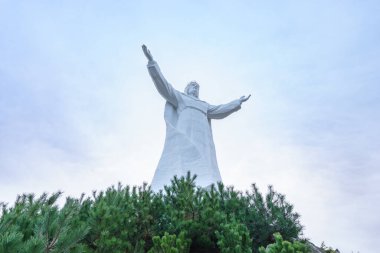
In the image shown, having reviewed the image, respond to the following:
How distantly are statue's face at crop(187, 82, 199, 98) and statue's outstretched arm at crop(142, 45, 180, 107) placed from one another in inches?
40.2

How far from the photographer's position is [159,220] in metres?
5.96

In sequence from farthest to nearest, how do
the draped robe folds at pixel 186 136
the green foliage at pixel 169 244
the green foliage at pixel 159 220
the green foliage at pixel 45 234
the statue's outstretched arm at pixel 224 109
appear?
the statue's outstretched arm at pixel 224 109 → the draped robe folds at pixel 186 136 → the green foliage at pixel 169 244 → the green foliage at pixel 159 220 → the green foliage at pixel 45 234

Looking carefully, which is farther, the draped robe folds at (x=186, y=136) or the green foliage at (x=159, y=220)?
the draped robe folds at (x=186, y=136)

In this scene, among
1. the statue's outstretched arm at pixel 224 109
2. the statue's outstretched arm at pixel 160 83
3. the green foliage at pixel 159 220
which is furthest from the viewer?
the statue's outstretched arm at pixel 224 109

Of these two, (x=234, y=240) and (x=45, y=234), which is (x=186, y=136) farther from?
(x=45, y=234)

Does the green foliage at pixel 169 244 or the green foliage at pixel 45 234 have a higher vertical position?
the green foliage at pixel 169 244

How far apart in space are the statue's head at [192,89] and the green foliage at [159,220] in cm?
717

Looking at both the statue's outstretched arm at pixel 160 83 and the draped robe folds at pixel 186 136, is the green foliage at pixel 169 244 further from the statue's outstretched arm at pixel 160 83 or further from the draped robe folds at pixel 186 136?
the statue's outstretched arm at pixel 160 83

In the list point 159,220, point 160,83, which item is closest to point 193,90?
point 160,83

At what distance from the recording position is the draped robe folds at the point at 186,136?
10914 mm

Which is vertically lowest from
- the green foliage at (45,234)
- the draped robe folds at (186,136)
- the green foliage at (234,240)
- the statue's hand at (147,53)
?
the green foliage at (45,234)

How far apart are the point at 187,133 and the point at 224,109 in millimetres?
2134

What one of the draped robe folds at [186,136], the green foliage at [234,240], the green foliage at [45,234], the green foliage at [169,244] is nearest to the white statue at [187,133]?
the draped robe folds at [186,136]

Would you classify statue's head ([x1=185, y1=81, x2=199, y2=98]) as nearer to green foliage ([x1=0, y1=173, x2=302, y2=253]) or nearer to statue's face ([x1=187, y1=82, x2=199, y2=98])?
statue's face ([x1=187, y1=82, x2=199, y2=98])
